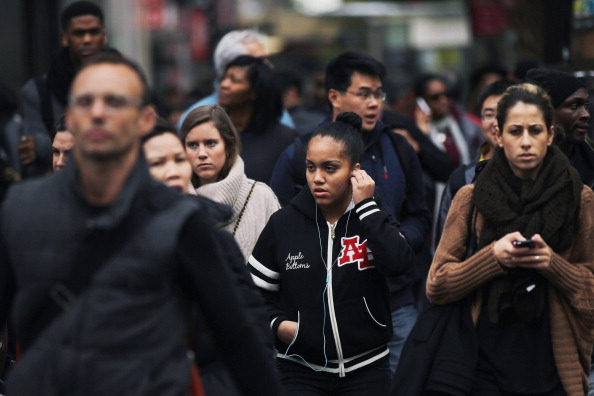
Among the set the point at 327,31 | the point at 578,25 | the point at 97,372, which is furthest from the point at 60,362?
the point at 327,31

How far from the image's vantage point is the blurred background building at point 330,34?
30.7 ft

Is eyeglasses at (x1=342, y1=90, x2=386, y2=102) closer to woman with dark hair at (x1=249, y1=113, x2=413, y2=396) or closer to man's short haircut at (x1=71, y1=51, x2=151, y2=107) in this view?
woman with dark hair at (x1=249, y1=113, x2=413, y2=396)

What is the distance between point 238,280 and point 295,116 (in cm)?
745

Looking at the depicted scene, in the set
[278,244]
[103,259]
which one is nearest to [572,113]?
[278,244]

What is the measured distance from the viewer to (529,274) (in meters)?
5.50

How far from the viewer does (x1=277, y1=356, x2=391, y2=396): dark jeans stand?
19.6ft

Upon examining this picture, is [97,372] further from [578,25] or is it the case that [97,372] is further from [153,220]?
[578,25]

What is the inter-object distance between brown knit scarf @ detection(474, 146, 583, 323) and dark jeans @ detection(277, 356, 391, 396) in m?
0.81

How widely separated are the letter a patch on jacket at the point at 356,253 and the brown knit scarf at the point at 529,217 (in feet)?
2.29

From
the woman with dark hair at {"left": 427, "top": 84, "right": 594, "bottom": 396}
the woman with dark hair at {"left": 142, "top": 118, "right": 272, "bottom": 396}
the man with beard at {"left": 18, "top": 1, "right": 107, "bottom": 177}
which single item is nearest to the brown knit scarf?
the woman with dark hair at {"left": 427, "top": 84, "right": 594, "bottom": 396}

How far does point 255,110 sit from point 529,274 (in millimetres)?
3282

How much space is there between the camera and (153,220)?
12.9 feet

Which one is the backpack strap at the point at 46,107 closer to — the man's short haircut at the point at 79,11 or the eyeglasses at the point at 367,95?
the man's short haircut at the point at 79,11

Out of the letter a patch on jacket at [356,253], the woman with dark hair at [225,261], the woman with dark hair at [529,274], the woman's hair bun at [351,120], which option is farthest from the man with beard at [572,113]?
the woman with dark hair at [225,261]
